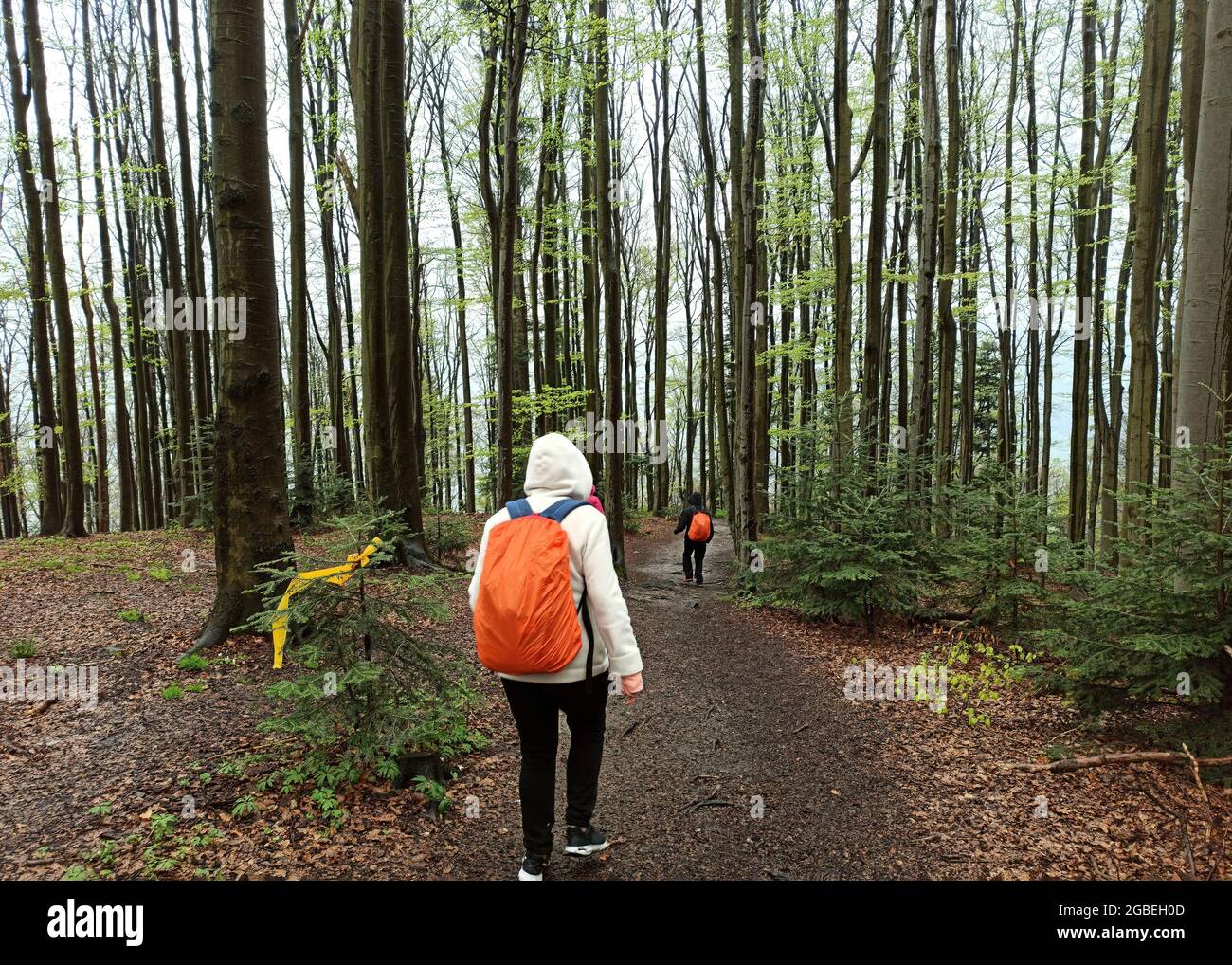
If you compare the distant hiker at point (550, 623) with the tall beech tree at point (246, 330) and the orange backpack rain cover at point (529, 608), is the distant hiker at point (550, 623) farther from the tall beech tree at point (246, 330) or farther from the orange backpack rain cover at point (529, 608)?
the tall beech tree at point (246, 330)

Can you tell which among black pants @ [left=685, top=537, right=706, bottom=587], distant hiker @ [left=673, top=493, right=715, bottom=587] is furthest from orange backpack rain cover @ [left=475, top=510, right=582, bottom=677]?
black pants @ [left=685, top=537, right=706, bottom=587]

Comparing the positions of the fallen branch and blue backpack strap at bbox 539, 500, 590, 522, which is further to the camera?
the fallen branch

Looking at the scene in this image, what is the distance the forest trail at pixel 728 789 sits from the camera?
11.5ft

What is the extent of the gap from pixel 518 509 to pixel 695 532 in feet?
31.9

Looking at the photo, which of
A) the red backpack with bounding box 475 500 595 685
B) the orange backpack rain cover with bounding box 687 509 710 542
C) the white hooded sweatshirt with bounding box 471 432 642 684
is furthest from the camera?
the orange backpack rain cover with bounding box 687 509 710 542

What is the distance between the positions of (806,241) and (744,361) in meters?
11.4

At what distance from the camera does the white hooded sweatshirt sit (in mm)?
2953

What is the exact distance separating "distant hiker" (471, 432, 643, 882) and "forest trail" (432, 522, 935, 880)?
616mm

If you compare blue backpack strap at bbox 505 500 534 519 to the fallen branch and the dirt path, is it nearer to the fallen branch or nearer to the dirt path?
the dirt path

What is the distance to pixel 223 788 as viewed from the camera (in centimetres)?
382

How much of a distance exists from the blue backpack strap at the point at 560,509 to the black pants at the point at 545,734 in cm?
77

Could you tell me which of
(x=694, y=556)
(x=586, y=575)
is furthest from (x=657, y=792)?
(x=694, y=556)

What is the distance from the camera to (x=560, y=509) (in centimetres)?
302
